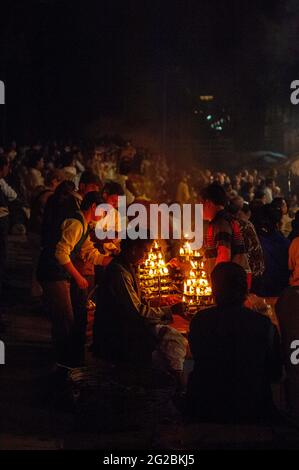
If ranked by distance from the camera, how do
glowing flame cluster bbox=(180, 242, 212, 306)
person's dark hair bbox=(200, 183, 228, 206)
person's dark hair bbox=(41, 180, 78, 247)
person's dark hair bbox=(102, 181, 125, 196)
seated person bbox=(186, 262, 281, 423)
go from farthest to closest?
person's dark hair bbox=(102, 181, 125, 196) → person's dark hair bbox=(200, 183, 228, 206) → person's dark hair bbox=(41, 180, 78, 247) → glowing flame cluster bbox=(180, 242, 212, 306) → seated person bbox=(186, 262, 281, 423)

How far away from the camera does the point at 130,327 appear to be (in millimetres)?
5883

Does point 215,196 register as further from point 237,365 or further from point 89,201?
point 237,365

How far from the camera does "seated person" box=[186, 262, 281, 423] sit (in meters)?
4.96

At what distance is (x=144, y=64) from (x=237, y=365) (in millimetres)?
46887

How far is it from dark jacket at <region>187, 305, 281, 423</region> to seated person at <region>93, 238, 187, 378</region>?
86 centimetres

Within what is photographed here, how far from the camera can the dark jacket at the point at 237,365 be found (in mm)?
4957

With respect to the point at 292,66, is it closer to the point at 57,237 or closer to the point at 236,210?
the point at 236,210

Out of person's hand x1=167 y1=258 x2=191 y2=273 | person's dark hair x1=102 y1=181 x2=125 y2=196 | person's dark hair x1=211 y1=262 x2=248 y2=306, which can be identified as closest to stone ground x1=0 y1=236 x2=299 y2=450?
person's dark hair x1=211 y1=262 x2=248 y2=306

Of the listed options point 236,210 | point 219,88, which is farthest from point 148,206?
point 219,88

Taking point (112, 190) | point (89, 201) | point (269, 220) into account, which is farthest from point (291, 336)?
point (112, 190)

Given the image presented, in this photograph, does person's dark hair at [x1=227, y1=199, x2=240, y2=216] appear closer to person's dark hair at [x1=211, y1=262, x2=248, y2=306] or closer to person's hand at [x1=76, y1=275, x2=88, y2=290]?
person's hand at [x1=76, y1=275, x2=88, y2=290]

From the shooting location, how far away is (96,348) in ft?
19.8

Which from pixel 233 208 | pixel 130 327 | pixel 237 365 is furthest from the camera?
pixel 233 208
